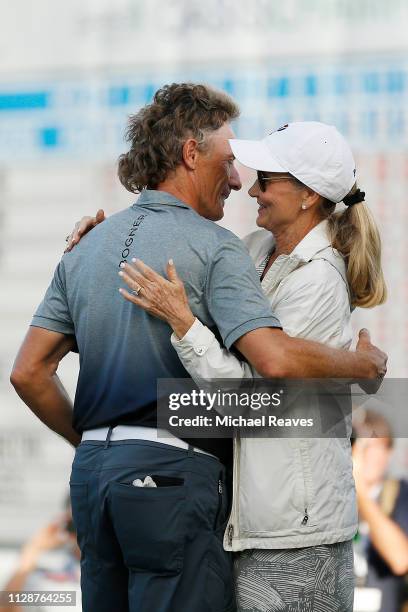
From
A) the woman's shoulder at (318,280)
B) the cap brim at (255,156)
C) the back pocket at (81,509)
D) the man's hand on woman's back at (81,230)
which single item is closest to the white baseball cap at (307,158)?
the cap brim at (255,156)

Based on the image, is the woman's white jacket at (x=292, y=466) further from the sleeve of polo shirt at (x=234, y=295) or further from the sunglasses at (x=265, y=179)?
the sunglasses at (x=265, y=179)

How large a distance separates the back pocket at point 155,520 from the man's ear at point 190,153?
0.60 metres

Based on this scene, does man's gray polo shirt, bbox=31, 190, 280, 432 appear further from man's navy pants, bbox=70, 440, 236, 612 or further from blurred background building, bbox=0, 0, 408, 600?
blurred background building, bbox=0, 0, 408, 600

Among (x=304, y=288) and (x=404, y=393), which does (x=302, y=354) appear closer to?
(x=304, y=288)

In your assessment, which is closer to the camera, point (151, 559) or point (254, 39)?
point (151, 559)

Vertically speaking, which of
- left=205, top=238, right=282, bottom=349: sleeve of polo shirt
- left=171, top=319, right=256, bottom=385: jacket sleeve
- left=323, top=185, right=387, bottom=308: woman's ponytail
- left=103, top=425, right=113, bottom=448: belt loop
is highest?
left=323, top=185, right=387, bottom=308: woman's ponytail

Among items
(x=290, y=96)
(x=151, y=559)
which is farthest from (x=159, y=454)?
(x=290, y=96)

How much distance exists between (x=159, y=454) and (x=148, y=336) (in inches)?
8.1

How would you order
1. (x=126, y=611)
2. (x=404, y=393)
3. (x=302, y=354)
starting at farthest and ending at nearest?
(x=404, y=393)
(x=126, y=611)
(x=302, y=354)

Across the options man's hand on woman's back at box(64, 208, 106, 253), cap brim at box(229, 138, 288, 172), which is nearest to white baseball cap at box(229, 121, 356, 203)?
cap brim at box(229, 138, 288, 172)

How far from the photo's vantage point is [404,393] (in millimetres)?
3332

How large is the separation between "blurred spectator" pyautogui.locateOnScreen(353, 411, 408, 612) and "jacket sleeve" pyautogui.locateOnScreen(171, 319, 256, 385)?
1.92m

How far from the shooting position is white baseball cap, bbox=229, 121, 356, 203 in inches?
73.1

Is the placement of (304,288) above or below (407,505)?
above
